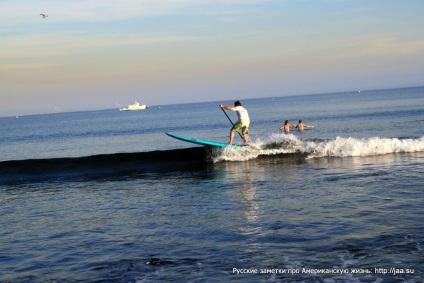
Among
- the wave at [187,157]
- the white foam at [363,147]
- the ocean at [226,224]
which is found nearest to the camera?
the ocean at [226,224]

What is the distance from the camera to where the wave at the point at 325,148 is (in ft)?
65.9

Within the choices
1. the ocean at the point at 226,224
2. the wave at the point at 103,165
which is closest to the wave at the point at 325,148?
the ocean at the point at 226,224

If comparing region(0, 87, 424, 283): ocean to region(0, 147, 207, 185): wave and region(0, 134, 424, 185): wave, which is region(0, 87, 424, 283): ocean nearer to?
region(0, 134, 424, 185): wave

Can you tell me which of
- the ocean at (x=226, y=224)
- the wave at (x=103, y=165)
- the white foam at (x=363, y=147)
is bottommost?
the ocean at (x=226, y=224)

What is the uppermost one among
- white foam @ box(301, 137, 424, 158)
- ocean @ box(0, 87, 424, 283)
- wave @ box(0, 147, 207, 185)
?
white foam @ box(301, 137, 424, 158)

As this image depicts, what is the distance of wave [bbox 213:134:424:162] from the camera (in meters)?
20.1

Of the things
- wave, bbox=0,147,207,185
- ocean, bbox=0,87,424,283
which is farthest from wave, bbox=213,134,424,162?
wave, bbox=0,147,207,185

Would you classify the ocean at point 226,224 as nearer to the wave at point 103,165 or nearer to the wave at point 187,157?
the wave at point 187,157

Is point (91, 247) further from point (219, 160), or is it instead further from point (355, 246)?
point (219, 160)

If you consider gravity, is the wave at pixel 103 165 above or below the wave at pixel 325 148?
below

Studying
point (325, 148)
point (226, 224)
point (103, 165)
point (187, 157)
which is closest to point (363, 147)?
point (325, 148)

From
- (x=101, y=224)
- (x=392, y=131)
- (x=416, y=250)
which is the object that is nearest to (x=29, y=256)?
(x=101, y=224)

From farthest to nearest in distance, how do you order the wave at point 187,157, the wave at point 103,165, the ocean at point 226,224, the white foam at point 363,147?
the wave at point 103,165, the wave at point 187,157, the white foam at point 363,147, the ocean at point 226,224

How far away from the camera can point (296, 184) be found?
1403 centimetres
